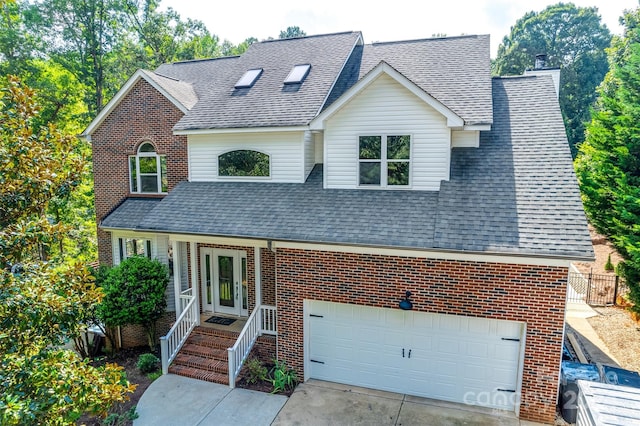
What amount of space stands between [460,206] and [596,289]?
1260cm

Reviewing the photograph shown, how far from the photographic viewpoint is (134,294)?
11.3 meters

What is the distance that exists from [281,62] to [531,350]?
39.7 ft

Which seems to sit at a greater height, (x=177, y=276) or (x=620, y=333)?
(x=177, y=276)

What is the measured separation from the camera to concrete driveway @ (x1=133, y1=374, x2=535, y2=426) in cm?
825

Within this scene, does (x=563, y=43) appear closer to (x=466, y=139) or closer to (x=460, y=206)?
(x=466, y=139)

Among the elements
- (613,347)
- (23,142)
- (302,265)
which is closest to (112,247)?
(302,265)

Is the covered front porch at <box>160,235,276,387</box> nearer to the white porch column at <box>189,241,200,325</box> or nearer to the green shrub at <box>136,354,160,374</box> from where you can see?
the white porch column at <box>189,241,200,325</box>

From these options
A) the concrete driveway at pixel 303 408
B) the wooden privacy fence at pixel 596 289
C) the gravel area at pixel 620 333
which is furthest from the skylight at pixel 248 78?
the wooden privacy fence at pixel 596 289

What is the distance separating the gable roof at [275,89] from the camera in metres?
11.8

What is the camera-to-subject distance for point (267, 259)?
443 inches

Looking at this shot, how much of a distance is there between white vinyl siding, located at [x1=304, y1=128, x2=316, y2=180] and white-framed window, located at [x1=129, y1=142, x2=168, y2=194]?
528 centimetres

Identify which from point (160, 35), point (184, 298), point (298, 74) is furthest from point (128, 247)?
point (160, 35)

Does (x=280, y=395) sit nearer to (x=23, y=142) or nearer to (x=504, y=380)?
(x=504, y=380)

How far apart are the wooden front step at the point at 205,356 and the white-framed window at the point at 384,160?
5834mm
